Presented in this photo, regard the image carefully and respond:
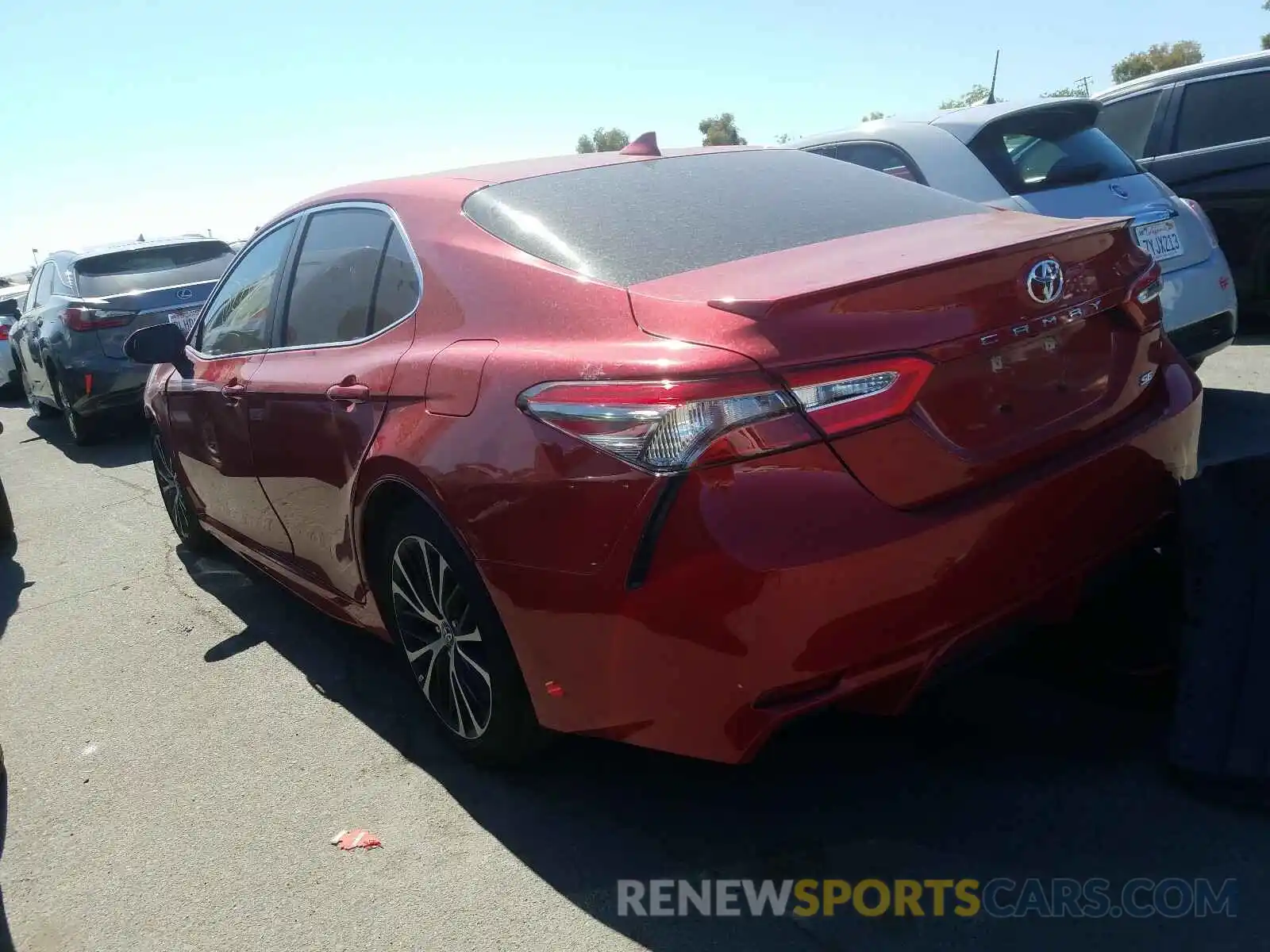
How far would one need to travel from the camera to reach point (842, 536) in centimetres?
217

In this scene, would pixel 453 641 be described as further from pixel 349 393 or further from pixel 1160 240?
pixel 1160 240

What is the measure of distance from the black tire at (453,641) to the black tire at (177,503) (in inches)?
94.9

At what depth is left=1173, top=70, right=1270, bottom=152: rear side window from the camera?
7.15 m

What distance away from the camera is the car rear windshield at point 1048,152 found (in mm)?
5227

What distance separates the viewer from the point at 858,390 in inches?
87.1

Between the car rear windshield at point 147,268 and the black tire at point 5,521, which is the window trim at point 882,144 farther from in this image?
the car rear windshield at point 147,268

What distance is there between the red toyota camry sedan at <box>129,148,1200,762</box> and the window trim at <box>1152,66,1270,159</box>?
5.03 metres

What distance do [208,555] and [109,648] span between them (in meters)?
1.10

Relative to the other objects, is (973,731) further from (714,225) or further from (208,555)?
(208,555)

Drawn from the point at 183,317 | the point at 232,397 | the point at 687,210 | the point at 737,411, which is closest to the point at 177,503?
the point at 232,397

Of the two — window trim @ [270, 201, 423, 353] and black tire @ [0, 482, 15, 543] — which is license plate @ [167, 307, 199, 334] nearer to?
black tire @ [0, 482, 15, 543]

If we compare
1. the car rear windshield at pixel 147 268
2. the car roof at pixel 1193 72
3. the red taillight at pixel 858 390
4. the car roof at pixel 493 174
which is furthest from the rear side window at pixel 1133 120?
the car rear windshield at pixel 147 268

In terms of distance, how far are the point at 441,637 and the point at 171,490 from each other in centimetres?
314
